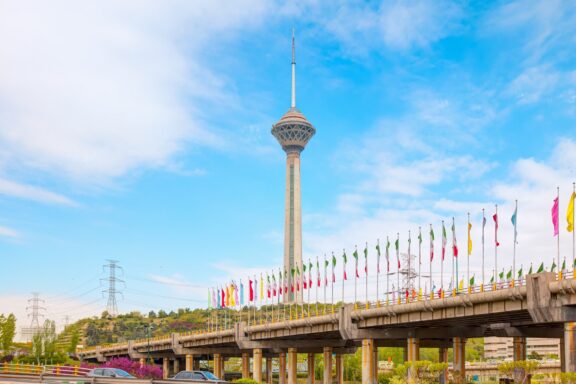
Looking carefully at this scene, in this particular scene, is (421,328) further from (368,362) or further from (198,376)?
(198,376)

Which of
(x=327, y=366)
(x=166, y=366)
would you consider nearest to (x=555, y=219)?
(x=327, y=366)

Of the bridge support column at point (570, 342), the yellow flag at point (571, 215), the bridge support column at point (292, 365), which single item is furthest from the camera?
the bridge support column at point (292, 365)

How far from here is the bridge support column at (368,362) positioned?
81.8 m

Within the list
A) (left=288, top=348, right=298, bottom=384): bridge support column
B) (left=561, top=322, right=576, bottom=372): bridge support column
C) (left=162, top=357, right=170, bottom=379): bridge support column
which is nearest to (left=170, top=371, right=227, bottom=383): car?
(left=561, top=322, right=576, bottom=372): bridge support column

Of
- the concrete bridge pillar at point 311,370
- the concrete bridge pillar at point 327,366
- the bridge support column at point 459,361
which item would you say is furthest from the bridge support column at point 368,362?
the concrete bridge pillar at point 311,370

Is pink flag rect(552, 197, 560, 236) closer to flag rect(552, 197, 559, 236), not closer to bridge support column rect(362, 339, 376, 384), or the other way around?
flag rect(552, 197, 559, 236)

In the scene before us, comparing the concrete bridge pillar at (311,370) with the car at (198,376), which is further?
the concrete bridge pillar at (311,370)

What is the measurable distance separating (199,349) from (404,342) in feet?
155

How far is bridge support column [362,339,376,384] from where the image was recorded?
8181 centimetres

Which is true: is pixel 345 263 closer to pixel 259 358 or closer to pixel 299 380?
pixel 259 358

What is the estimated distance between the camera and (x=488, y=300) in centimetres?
6219

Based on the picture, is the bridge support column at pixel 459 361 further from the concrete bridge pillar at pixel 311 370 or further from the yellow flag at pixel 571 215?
the concrete bridge pillar at pixel 311 370

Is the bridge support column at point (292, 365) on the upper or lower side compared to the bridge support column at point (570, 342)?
lower

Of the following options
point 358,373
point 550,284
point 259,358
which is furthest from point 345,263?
point 358,373
